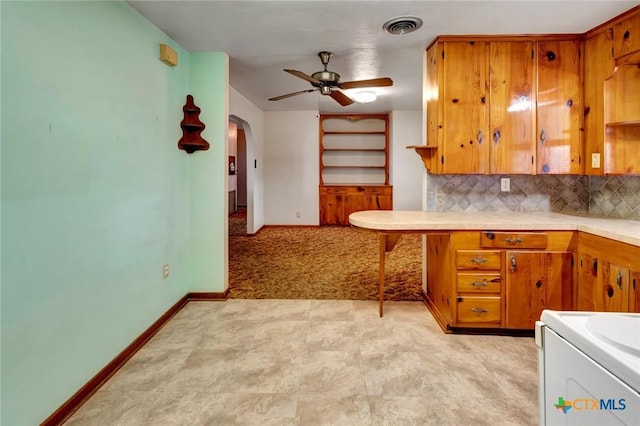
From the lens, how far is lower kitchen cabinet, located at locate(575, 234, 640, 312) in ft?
5.94

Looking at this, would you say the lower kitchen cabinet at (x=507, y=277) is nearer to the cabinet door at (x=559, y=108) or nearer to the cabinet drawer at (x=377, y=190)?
the cabinet door at (x=559, y=108)

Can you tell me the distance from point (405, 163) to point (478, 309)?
15.9ft

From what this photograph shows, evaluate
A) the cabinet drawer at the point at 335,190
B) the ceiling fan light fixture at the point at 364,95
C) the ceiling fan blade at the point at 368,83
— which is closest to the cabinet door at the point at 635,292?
the ceiling fan blade at the point at 368,83

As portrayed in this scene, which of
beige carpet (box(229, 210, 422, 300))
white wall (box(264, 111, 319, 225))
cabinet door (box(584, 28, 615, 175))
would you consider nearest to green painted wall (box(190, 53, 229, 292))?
beige carpet (box(229, 210, 422, 300))

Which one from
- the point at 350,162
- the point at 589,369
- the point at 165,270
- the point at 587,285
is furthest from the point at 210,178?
the point at 350,162

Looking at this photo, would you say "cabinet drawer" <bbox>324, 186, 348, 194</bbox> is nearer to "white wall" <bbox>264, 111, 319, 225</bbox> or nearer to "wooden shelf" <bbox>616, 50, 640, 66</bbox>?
"white wall" <bbox>264, 111, 319, 225</bbox>

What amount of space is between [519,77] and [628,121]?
81cm

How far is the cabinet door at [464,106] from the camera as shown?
2711mm

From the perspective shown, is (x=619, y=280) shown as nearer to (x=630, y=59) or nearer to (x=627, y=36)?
(x=630, y=59)

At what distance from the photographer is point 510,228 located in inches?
93.7

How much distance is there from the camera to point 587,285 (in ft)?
7.25

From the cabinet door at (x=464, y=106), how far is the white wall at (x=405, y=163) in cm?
408

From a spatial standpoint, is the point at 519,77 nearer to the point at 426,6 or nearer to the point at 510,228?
the point at 426,6

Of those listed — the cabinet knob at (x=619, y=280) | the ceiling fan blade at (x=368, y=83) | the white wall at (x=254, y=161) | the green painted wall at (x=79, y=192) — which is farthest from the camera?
the white wall at (x=254, y=161)
